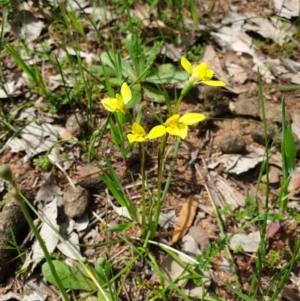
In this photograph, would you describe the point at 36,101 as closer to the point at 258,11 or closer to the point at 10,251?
the point at 10,251

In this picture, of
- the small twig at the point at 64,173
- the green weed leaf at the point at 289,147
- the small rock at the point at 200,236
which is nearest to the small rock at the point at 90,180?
the small twig at the point at 64,173

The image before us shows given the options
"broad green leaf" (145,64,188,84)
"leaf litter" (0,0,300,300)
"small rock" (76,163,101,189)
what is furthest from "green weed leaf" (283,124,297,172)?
"small rock" (76,163,101,189)

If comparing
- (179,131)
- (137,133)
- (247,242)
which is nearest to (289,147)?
(247,242)

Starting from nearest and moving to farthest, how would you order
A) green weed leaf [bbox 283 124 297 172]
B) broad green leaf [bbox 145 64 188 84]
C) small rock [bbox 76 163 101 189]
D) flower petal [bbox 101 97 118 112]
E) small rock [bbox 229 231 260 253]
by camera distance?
flower petal [bbox 101 97 118 112]
green weed leaf [bbox 283 124 297 172]
small rock [bbox 229 231 260 253]
small rock [bbox 76 163 101 189]
broad green leaf [bbox 145 64 188 84]

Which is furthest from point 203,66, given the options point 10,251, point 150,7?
point 150,7

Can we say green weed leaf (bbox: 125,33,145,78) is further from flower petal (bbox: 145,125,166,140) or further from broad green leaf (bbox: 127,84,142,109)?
flower petal (bbox: 145,125,166,140)

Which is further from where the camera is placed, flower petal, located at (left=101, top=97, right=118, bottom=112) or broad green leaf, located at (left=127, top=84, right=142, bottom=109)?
broad green leaf, located at (left=127, top=84, right=142, bottom=109)
